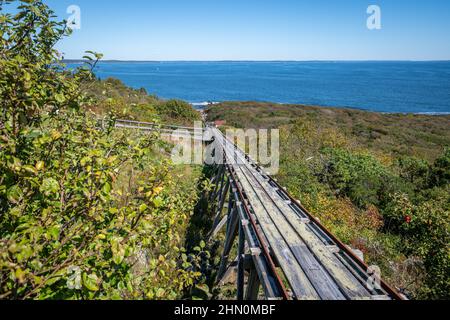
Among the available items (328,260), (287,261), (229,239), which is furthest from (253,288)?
(229,239)

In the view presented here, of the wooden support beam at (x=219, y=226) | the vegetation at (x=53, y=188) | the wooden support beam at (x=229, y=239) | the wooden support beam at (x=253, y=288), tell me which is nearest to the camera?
the vegetation at (x=53, y=188)

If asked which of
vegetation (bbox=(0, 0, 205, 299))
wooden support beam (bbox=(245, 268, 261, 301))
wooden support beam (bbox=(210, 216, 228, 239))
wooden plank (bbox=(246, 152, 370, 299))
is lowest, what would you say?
wooden support beam (bbox=(210, 216, 228, 239))

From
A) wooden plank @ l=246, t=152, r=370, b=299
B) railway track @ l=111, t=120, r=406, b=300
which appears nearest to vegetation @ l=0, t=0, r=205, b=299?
railway track @ l=111, t=120, r=406, b=300

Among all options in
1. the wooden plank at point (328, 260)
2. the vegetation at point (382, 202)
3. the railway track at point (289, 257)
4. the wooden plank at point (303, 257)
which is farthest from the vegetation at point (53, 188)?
the vegetation at point (382, 202)

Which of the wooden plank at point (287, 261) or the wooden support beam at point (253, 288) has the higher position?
the wooden plank at point (287, 261)

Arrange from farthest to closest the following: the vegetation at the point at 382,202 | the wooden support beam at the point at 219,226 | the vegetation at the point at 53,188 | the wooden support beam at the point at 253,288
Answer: the wooden support beam at the point at 219,226 < the vegetation at the point at 382,202 < the wooden support beam at the point at 253,288 < the vegetation at the point at 53,188

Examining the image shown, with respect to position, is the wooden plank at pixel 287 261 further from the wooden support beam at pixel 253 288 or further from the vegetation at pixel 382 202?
the vegetation at pixel 382 202

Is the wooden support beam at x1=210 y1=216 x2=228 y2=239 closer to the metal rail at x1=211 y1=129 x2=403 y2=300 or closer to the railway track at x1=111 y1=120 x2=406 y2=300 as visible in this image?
the railway track at x1=111 y1=120 x2=406 y2=300

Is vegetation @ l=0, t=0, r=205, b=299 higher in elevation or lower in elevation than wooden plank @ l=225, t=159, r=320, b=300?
higher

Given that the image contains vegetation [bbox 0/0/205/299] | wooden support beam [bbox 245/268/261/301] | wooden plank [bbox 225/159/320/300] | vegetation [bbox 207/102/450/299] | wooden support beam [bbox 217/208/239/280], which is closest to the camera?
vegetation [bbox 0/0/205/299]

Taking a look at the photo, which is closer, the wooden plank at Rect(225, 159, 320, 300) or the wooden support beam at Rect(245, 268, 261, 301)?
the wooden plank at Rect(225, 159, 320, 300)

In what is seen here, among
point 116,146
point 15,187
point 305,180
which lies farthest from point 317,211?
point 15,187

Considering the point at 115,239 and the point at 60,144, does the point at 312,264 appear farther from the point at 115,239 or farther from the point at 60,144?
the point at 60,144
